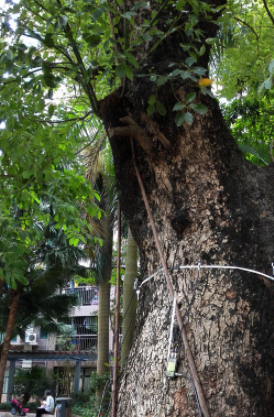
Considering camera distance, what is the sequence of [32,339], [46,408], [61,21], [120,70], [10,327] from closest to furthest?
[61,21] < [120,70] < [46,408] < [10,327] < [32,339]

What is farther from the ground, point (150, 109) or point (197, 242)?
point (150, 109)

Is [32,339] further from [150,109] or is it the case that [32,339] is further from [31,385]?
[150,109]

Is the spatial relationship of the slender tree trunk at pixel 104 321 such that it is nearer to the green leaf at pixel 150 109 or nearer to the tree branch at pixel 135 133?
the tree branch at pixel 135 133

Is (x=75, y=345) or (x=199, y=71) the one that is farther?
(x=75, y=345)

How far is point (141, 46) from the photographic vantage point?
11.3 feet

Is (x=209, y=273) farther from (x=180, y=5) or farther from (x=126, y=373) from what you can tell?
(x=180, y=5)

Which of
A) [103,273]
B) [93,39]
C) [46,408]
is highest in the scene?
[103,273]

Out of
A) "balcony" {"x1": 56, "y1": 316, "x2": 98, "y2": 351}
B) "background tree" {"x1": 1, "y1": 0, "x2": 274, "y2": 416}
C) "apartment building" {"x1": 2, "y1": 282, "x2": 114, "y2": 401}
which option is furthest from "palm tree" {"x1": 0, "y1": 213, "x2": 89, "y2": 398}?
"background tree" {"x1": 1, "y1": 0, "x2": 274, "y2": 416}

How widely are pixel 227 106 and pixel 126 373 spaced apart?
7308 mm

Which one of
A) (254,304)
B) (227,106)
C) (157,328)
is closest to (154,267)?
(157,328)

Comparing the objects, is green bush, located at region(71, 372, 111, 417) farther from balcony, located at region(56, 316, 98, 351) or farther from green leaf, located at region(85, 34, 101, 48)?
balcony, located at region(56, 316, 98, 351)

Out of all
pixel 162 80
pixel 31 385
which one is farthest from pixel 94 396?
pixel 162 80

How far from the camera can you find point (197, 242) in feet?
9.71

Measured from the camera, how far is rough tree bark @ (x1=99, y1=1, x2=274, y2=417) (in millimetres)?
2668
